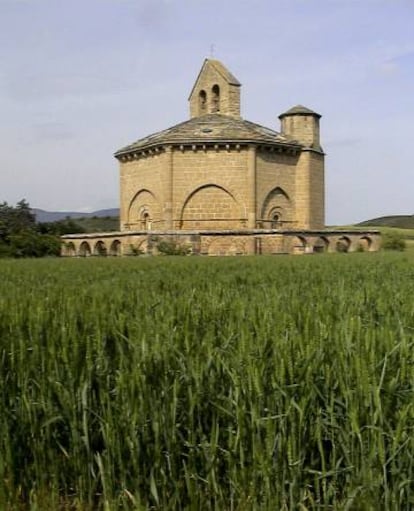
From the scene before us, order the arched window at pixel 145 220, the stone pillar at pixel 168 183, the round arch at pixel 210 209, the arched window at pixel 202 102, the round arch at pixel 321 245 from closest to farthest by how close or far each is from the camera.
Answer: the round arch at pixel 321 245, the stone pillar at pixel 168 183, the round arch at pixel 210 209, the arched window at pixel 145 220, the arched window at pixel 202 102

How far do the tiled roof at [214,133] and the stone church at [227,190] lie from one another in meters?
0.05

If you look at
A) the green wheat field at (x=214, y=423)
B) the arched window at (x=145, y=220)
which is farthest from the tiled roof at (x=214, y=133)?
the green wheat field at (x=214, y=423)

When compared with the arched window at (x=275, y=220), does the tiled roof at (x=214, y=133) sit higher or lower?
higher

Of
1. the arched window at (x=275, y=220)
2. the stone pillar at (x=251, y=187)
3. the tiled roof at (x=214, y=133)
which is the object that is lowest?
the arched window at (x=275, y=220)

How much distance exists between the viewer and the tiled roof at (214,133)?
37.2m

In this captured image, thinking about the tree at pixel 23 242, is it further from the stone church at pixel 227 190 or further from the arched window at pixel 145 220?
the arched window at pixel 145 220

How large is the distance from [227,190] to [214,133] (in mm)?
3105

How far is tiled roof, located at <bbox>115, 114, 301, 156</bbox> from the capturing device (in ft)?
122

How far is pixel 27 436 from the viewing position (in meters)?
3.25

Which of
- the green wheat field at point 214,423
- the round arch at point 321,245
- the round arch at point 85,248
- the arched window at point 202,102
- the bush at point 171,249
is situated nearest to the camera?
the green wheat field at point 214,423

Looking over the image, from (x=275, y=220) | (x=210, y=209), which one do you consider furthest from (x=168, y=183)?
(x=275, y=220)

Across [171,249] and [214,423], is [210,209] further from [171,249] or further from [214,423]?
[214,423]

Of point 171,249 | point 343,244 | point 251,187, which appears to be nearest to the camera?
point 171,249

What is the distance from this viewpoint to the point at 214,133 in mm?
37781
